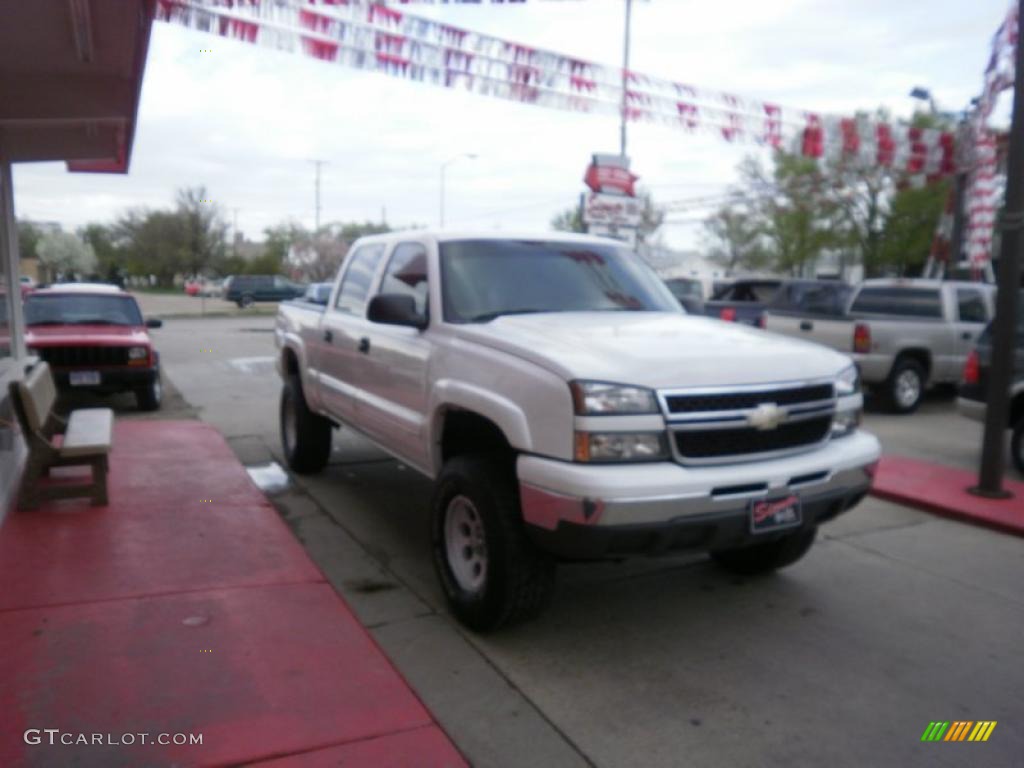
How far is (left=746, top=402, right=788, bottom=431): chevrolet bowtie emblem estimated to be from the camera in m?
3.78

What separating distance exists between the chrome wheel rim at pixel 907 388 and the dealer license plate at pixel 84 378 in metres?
10.2

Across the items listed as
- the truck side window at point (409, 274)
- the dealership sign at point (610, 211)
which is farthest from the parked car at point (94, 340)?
the dealership sign at point (610, 211)

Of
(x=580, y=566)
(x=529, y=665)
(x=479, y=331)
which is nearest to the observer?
(x=529, y=665)

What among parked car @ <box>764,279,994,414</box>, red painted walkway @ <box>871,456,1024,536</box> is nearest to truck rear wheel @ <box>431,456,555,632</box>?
red painted walkway @ <box>871,456,1024,536</box>

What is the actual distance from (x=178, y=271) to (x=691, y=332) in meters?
67.8

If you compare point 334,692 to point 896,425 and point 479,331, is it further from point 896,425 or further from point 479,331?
point 896,425

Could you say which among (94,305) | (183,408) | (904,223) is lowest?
(183,408)

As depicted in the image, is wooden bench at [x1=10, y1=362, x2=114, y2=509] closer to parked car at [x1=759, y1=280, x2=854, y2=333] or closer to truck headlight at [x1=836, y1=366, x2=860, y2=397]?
truck headlight at [x1=836, y1=366, x2=860, y2=397]

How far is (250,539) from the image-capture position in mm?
5520

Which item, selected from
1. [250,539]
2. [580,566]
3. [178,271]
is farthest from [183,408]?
[178,271]

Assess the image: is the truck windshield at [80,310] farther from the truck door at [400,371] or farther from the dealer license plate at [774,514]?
the dealer license plate at [774,514]

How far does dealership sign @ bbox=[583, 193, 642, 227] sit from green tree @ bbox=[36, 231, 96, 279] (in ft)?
217

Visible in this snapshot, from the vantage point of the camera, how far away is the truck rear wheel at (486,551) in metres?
3.89

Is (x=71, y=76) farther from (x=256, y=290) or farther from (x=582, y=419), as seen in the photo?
(x=256, y=290)
